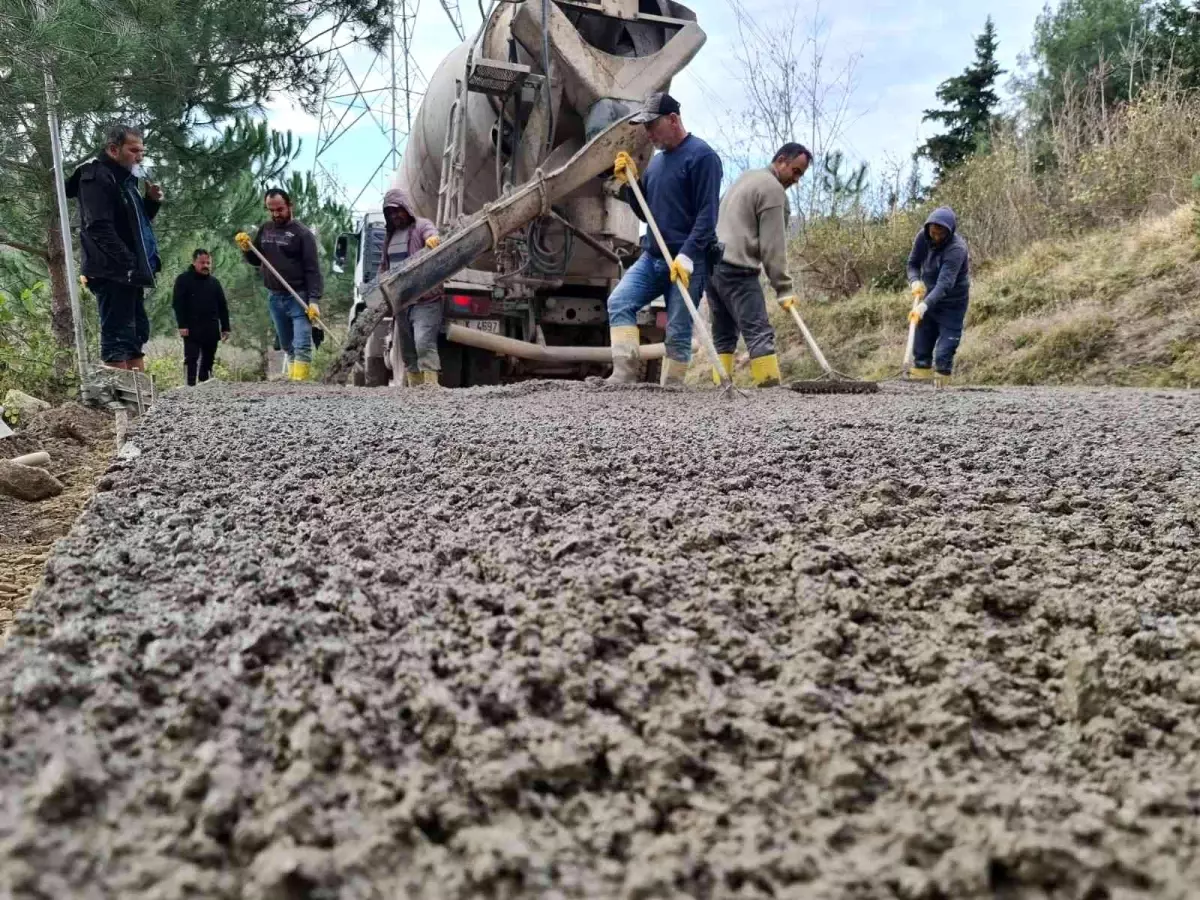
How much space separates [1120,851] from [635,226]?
5246 millimetres

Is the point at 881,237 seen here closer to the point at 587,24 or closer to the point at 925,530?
the point at 587,24

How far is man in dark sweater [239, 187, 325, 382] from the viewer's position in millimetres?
5754

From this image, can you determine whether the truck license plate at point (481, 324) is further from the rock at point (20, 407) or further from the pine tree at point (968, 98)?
the pine tree at point (968, 98)

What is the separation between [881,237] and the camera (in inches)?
366

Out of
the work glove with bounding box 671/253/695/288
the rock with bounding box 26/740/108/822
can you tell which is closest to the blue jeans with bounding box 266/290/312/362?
the work glove with bounding box 671/253/695/288

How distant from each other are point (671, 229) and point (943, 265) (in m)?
2.28

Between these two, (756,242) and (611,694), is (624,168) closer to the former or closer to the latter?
(756,242)

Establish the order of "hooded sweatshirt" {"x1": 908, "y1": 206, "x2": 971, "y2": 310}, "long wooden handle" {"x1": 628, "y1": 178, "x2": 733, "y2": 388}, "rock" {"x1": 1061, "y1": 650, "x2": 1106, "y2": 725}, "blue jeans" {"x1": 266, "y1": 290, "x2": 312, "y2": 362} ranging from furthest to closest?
"blue jeans" {"x1": 266, "y1": 290, "x2": 312, "y2": 362}
"hooded sweatshirt" {"x1": 908, "y1": 206, "x2": 971, "y2": 310}
"long wooden handle" {"x1": 628, "y1": 178, "x2": 733, "y2": 388}
"rock" {"x1": 1061, "y1": 650, "x2": 1106, "y2": 725}

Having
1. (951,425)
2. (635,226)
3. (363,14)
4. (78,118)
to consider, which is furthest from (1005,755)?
(363,14)

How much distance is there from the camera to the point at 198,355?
6.38m

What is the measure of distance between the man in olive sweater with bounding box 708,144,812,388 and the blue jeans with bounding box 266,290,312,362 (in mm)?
3250

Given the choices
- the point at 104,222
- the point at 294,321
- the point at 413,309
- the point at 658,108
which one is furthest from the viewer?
the point at 294,321

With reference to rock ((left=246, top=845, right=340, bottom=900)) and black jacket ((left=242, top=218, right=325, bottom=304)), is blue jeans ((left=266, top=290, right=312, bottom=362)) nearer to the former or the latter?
black jacket ((left=242, top=218, right=325, bottom=304))

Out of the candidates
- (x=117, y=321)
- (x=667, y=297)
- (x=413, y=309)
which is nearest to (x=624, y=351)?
(x=667, y=297)
